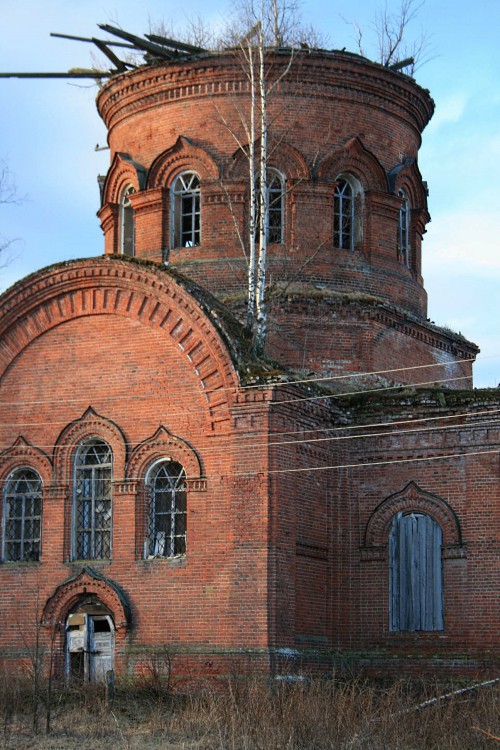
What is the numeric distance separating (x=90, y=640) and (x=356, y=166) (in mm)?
9506

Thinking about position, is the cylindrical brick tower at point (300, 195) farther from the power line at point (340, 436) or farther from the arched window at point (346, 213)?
the power line at point (340, 436)

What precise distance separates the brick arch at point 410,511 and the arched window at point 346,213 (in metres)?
5.30

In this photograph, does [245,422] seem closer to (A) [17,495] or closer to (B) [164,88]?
(A) [17,495]

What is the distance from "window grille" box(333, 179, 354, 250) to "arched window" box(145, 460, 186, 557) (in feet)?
18.8

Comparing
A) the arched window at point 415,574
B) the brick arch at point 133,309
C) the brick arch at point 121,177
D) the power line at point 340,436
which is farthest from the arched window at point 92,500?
the brick arch at point 121,177

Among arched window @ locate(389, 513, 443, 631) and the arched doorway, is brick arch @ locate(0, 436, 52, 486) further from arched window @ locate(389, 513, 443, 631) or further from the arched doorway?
arched window @ locate(389, 513, 443, 631)

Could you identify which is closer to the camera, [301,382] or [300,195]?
[301,382]

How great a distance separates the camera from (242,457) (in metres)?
20.0

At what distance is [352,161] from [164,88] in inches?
142

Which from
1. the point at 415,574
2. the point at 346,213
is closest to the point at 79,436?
the point at 415,574

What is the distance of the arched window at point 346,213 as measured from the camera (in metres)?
24.6

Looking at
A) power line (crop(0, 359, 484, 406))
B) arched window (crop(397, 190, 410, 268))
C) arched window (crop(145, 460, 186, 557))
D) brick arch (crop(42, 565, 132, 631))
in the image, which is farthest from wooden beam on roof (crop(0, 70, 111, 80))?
brick arch (crop(42, 565, 132, 631))

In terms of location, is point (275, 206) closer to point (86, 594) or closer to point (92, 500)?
point (92, 500)

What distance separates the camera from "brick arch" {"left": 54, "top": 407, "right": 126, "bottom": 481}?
2150 centimetres
